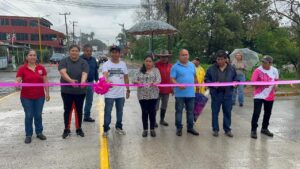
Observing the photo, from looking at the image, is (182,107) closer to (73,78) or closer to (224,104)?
(224,104)

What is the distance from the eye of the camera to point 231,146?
724 centimetres

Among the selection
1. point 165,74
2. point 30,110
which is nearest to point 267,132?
point 165,74

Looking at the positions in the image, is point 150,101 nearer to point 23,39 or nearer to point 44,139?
point 44,139

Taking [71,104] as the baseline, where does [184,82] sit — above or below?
above

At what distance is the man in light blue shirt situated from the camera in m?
8.01

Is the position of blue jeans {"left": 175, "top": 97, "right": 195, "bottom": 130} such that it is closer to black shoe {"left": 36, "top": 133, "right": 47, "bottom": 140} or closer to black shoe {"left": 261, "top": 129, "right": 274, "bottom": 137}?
black shoe {"left": 261, "top": 129, "right": 274, "bottom": 137}

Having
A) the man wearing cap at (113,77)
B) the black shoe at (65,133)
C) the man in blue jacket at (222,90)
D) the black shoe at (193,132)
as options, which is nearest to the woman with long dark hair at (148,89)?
the man wearing cap at (113,77)

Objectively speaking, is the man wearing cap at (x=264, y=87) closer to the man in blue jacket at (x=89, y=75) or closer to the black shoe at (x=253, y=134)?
the black shoe at (x=253, y=134)

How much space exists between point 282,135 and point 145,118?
9.45 feet

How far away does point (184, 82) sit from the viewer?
315 inches

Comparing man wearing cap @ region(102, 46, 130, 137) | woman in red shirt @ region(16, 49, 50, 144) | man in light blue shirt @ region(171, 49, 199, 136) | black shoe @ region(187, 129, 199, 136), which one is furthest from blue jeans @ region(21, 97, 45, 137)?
black shoe @ region(187, 129, 199, 136)

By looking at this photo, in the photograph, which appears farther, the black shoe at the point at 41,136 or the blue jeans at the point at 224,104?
the blue jeans at the point at 224,104

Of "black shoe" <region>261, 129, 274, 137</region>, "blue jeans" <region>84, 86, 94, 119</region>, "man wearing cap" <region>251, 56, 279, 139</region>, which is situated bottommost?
"black shoe" <region>261, 129, 274, 137</region>

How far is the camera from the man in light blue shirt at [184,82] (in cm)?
801
